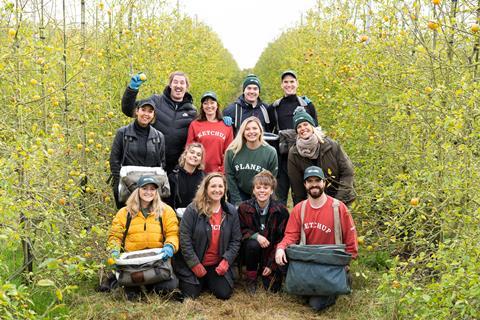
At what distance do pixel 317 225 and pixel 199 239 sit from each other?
3.91ft

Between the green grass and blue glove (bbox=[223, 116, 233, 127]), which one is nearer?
the green grass

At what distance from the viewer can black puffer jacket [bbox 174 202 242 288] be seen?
16.4 ft

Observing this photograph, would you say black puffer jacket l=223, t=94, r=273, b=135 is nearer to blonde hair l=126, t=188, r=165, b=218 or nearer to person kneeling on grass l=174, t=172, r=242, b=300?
person kneeling on grass l=174, t=172, r=242, b=300

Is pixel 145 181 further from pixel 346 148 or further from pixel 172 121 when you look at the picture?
pixel 346 148

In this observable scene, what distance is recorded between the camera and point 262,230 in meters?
5.35

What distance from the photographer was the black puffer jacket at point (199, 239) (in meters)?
5.00

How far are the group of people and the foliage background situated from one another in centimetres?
34

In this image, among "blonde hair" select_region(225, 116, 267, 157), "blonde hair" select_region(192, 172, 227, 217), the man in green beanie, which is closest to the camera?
"blonde hair" select_region(192, 172, 227, 217)

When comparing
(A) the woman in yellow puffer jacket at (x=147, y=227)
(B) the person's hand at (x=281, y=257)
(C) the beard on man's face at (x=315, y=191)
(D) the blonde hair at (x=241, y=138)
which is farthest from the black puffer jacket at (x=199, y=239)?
(C) the beard on man's face at (x=315, y=191)

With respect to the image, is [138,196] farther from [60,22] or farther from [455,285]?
[455,285]

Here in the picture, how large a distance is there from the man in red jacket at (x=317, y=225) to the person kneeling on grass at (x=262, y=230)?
28cm

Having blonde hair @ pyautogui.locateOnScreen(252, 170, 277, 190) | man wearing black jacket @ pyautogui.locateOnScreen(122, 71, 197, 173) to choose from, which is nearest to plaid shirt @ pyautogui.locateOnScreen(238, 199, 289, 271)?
blonde hair @ pyautogui.locateOnScreen(252, 170, 277, 190)

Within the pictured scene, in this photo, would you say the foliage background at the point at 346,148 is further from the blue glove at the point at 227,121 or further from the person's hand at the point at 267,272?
the blue glove at the point at 227,121

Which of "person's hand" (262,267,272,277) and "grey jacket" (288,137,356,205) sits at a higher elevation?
"grey jacket" (288,137,356,205)
